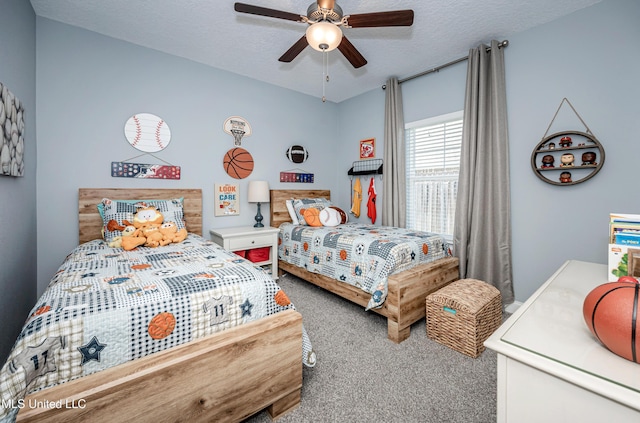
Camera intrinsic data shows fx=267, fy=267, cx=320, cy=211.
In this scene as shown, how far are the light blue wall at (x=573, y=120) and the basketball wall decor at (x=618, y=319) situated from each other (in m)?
2.06

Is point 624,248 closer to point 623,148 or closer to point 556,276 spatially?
point 556,276

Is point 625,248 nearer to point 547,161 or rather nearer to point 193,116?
point 547,161

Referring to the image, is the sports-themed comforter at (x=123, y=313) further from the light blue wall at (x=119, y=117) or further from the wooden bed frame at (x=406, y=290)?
the light blue wall at (x=119, y=117)

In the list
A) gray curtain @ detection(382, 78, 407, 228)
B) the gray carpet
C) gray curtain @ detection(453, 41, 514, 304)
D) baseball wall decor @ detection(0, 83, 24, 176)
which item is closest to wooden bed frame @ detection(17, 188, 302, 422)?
the gray carpet

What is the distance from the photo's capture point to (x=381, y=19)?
178cm

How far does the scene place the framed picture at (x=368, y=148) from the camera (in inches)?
151

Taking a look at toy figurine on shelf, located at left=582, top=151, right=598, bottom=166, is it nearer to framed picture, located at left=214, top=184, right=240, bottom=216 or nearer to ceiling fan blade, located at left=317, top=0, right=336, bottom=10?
ceiling fan blade, located at left=317, top=0, right=336, bottom=10

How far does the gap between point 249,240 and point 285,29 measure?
213 centimetres

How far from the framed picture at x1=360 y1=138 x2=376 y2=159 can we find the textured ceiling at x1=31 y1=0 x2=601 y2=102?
92 cm

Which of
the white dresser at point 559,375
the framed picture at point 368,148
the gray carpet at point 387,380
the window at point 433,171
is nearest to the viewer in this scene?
the white dresser at point 559,375

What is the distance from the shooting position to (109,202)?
2.38m

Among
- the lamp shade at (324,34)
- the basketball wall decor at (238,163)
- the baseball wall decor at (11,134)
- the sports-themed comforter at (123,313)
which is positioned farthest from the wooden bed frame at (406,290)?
the baseball wall decor at (11,134)

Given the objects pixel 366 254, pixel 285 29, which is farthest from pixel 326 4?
pixel 366 254

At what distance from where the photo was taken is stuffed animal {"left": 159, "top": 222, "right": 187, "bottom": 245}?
2.24 m
